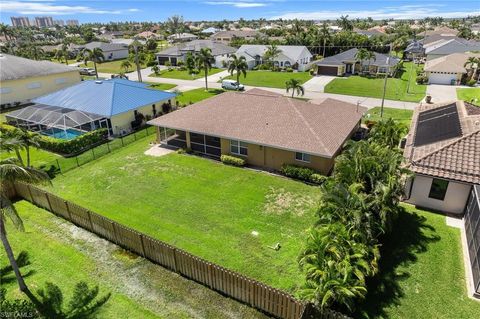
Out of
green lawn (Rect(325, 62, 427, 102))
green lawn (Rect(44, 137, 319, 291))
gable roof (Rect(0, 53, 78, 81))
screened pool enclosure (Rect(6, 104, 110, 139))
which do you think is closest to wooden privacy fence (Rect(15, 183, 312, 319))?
green lawn (Rect(44, 137, 319, 291))

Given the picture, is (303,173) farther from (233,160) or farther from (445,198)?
(445,198)

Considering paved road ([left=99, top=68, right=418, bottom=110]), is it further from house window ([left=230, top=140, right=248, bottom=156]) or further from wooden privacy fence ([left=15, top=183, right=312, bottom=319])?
wooden privacy fence ([left=15, top=183, right=312, bottom=319])

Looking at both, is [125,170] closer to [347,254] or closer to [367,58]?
[347,254]

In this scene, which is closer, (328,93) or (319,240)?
(319,240)

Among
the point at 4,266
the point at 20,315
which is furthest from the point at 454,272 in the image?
the point at 4,266

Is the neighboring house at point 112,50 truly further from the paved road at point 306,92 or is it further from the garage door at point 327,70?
the garage door at point 327,70

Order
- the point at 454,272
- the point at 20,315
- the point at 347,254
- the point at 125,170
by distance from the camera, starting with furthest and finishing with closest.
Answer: the point at 125,170, the point at 454,272, the point at 347,254, the point at 20,315
